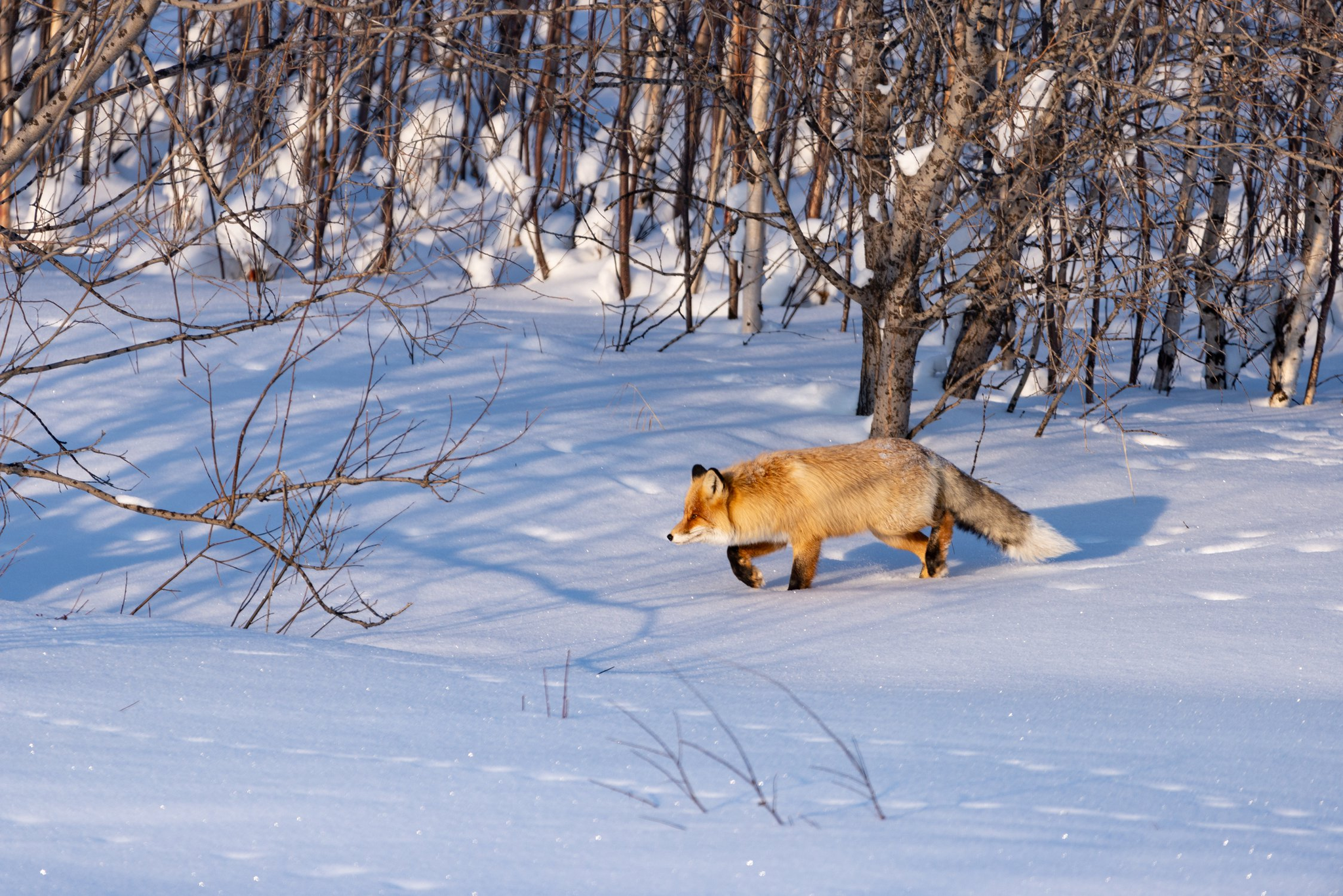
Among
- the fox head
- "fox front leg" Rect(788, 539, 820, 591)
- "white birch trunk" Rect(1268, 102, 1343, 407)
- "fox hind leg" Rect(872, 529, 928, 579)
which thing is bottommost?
"fox front leg" Rect(788, 539, 820, 591)

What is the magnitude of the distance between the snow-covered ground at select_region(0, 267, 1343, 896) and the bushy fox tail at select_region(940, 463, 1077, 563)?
170mm

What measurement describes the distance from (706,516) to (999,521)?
4.77 feet

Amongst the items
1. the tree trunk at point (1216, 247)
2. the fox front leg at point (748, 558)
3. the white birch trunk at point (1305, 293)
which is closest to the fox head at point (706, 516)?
the fox front leg at point (748, 558)

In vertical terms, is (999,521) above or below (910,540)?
above

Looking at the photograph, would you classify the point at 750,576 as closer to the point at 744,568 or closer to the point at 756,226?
the point at 744,568

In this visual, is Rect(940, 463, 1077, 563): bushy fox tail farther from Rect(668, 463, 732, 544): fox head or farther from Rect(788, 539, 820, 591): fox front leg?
Rect(668, 463, 732, 544): fox head

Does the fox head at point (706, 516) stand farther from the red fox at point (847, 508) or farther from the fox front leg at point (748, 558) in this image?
the fox front leg at point (748, 558)

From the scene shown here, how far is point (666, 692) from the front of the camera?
3.51m

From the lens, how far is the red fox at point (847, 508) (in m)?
5.54

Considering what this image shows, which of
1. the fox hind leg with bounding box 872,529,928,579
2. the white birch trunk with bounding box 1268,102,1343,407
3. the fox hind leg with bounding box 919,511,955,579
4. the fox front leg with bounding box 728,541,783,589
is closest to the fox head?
the fox front leg with bounding box 728,541,783,589

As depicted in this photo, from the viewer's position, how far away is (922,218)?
651cm

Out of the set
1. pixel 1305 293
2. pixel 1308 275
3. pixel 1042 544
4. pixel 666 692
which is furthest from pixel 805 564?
pixel 1305 293

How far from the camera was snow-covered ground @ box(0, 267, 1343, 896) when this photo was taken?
85.1 inches

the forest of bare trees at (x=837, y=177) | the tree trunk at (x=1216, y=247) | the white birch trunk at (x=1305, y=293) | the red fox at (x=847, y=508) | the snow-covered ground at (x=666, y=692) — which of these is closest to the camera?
the snow-covered ground at (x=666, y=692)
